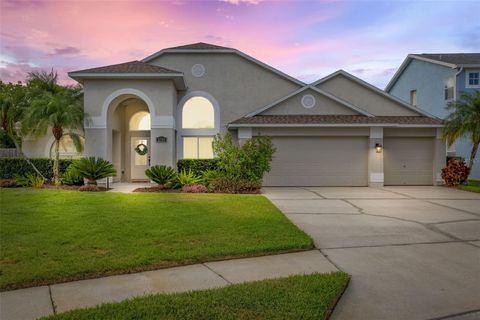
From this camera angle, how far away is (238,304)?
13.3 ft

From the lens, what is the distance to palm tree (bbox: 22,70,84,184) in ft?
48.2

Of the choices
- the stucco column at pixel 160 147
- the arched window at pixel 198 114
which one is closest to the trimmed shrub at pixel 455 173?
the arched window at pixel 198 114

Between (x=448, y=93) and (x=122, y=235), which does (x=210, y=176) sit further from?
(x=448, y=93)

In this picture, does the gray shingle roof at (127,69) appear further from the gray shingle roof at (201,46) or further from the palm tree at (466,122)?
the palm tree at (466,122)

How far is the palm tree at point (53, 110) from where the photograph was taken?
14703mm

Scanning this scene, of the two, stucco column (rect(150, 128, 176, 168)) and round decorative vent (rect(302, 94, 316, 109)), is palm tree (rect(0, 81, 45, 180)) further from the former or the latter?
round decorative vent (rect(302, 94, 316, 109))

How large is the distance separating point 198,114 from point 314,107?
5.87 meters

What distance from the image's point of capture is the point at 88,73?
1590 centimetres

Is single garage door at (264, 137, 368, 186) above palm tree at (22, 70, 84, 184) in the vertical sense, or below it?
below

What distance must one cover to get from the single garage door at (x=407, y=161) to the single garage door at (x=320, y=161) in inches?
52.6

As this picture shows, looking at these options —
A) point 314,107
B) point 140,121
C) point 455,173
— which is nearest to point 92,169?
point 140,121

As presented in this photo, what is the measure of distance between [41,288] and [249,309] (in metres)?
2.66

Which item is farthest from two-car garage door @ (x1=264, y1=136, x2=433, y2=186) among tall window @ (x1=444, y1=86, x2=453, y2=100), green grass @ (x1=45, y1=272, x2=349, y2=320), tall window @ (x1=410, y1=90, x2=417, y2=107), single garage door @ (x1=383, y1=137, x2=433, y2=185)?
green grass @ (x1=45, y1=272, x2=349, y2=320)

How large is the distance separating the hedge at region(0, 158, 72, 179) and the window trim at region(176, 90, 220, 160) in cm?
529
